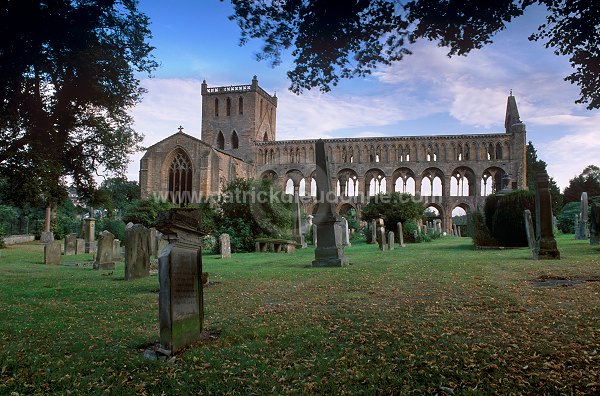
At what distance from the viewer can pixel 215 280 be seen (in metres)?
9.12

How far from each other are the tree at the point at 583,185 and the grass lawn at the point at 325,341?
49121 mm

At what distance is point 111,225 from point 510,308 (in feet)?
106

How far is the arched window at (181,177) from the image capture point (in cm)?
4766

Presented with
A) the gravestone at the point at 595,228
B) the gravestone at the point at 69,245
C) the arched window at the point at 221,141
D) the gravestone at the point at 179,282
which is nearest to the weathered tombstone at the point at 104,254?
the gravestone at the point at 69,245

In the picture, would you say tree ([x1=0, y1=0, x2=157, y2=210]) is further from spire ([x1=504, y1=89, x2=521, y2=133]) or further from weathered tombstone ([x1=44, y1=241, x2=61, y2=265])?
spire ([x1=504, y1=89, x2=521, y2=133])

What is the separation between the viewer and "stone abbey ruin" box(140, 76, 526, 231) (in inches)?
2110

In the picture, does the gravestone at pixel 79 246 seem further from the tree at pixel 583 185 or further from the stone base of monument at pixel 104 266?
the tree at pixel 583 185

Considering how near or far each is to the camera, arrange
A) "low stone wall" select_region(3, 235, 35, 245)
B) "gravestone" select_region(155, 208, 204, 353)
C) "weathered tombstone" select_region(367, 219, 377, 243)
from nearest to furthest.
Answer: "gravestone" select_region(155, 208, 204, 353) < "weathered tombstone" select_region(367, 219, 377, 243) < "low stone wall" select_region(3, 235, 35, 245)

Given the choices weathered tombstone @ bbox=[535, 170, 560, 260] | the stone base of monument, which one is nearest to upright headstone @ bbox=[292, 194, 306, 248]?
the stone base of monument

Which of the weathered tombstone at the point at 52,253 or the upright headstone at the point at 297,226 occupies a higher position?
the upright headstone at the point at 297,226

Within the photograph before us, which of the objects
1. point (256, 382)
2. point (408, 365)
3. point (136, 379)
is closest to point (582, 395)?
point (408, 365)

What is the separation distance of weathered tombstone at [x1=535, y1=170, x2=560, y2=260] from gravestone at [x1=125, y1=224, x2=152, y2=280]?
9636mm

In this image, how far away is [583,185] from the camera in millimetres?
50188

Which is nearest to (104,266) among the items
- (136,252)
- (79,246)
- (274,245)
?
(136,252)
